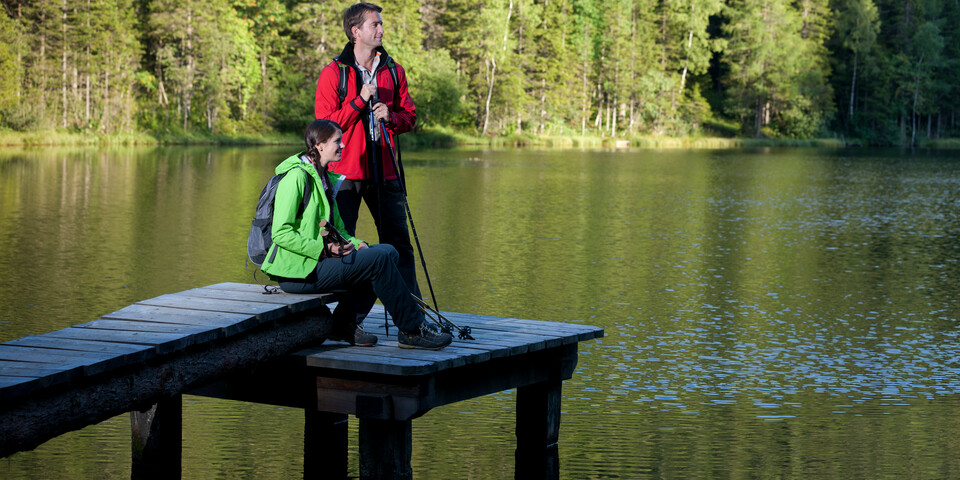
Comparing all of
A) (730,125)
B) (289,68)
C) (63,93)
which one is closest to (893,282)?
(63,93)

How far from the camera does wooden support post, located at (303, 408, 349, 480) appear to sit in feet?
22.6

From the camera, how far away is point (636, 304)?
1314cm

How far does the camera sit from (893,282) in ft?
50.1

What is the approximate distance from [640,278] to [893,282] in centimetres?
343

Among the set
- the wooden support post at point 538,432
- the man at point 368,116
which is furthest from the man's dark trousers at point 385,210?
the wooden support post at point 538,432

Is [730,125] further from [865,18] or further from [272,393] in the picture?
[272,393]

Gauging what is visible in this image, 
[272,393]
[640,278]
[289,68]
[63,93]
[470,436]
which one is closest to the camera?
[272,393]

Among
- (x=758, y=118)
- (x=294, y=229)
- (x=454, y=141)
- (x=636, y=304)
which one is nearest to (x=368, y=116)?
(x=294, y=229)

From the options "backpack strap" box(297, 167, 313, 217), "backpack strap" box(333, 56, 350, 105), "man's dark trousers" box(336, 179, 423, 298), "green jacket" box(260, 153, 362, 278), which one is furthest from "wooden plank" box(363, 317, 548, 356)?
"backpack strap" box(333, 56, 350, 105)

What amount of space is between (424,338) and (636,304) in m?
7.40

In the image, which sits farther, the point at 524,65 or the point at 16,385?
the point at 524,65

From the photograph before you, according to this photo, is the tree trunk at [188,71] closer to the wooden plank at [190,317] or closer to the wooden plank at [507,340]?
the wooden plank at [507,340]

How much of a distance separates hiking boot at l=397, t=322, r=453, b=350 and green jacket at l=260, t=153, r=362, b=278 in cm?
62

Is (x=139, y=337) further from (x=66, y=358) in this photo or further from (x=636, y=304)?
(x=636, y=304)
